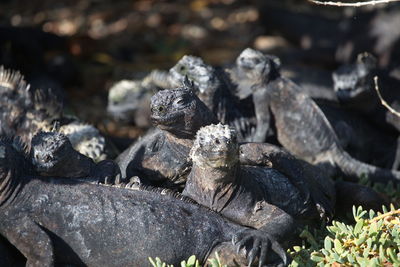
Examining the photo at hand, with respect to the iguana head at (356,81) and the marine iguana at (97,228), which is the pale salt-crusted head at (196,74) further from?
the marine iguana at (97,228)

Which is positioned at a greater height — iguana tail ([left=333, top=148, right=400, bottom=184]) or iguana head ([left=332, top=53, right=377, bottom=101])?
iguana head ([left=332, top=53, right=377, bottom=101])

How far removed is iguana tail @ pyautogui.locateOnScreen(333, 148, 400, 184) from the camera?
17.9ft

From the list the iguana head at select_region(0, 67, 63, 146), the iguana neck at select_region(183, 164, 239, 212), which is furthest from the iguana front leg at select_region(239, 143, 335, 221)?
the iguana head at select_region(0, 67, 63, 146)

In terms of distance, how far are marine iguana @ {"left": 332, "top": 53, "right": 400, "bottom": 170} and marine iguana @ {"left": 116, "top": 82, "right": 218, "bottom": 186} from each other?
65.1 inches

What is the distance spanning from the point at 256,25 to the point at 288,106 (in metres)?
6.41

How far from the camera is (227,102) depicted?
5.27 meters

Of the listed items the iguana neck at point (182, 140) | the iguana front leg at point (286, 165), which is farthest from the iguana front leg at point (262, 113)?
the iguana neck at point (182, 140)

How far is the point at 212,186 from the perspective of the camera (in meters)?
4.02

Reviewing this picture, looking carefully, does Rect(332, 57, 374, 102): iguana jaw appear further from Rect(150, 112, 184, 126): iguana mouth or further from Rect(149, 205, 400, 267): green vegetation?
Rect(150, 112, 184, 126): iguana mouth

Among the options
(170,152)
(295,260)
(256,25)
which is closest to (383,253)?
(295,260)

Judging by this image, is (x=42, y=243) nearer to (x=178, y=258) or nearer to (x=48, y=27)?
(x=178, y=258)

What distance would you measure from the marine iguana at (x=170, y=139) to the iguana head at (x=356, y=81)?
5.41ft

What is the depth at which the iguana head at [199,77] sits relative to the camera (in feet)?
16.8

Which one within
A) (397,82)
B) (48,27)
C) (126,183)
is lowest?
(48,27)
